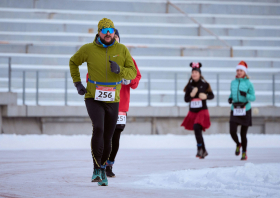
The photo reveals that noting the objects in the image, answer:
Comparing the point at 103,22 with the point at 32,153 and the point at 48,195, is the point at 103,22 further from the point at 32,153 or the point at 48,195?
the point at 32,153

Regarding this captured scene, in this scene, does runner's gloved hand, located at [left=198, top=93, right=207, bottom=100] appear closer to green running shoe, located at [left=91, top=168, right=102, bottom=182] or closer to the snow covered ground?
the snow covered ground

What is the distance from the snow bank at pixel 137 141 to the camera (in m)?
10.1

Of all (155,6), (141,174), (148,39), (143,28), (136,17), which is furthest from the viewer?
(155,6)

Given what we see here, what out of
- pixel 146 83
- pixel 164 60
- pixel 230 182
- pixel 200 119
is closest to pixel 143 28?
pixel 164 60

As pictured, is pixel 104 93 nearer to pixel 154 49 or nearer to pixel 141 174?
pixel 141 174

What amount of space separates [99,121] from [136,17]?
12641 millimetres

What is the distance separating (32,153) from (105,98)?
13.8ft

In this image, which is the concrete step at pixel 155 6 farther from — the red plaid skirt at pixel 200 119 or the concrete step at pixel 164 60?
the red plaid skirt at pixel 200 119

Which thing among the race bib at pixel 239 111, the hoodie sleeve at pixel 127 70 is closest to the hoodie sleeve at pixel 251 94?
the race bib at pixel 239 111

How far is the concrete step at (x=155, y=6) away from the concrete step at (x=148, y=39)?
5.49 feet

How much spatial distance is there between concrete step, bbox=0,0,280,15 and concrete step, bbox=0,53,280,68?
10.3 ft

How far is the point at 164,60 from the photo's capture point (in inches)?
591

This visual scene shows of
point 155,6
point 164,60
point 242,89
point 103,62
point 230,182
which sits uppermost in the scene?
point 155,6

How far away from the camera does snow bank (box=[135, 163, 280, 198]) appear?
13.4ft
